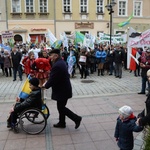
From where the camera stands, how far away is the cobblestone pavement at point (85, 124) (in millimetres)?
4449

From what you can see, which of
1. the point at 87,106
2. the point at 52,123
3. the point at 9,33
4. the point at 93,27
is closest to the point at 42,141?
the point at 52,123

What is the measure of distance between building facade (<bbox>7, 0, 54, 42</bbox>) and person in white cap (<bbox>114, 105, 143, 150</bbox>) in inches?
1032

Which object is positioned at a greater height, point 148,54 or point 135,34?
point 135,34

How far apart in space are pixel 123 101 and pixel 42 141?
370 cm

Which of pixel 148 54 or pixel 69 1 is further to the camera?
pixel 69 1

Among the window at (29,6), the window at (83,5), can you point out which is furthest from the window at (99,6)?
the window at (29,6)

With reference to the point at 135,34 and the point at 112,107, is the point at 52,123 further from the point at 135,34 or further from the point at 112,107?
the point at 135,34

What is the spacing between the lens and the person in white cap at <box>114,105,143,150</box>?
3.48 m

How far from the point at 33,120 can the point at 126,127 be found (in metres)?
2.51

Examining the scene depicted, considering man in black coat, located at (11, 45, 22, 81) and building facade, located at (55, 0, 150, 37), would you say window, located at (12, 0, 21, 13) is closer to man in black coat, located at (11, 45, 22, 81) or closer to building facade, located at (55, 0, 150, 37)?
building facade, located at (55, 0, 150, 37)

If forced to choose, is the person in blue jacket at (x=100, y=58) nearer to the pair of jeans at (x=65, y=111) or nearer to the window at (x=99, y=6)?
the pair of jeans at (x=65, y=111)

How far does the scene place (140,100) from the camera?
7629 millimetres

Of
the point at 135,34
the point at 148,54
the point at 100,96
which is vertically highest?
the point at 135,34

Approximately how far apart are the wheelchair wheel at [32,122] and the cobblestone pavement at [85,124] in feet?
0.44
